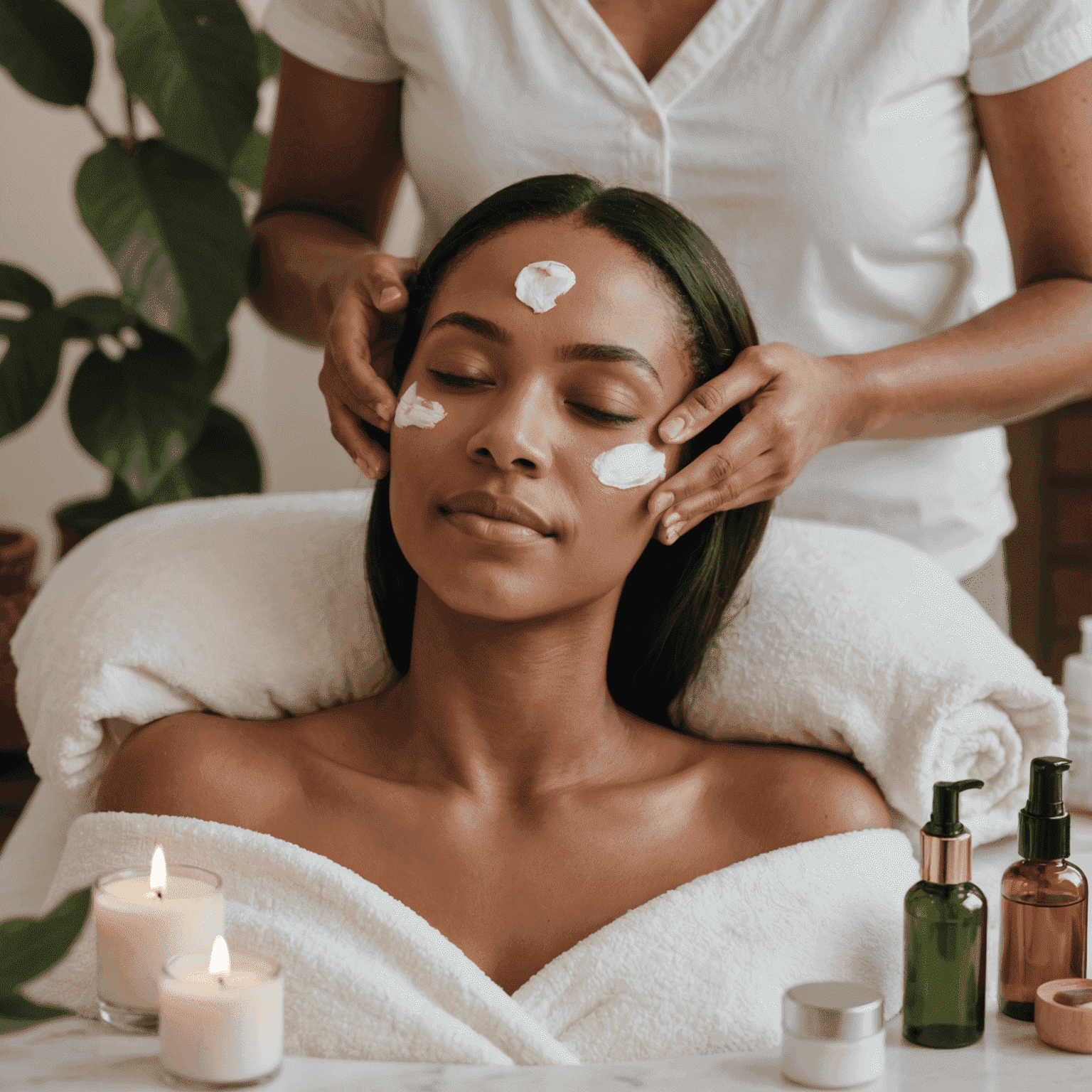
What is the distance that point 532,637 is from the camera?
110cm

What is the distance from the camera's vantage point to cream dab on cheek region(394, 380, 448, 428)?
105 centimetres

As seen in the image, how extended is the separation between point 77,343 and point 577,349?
1.85 meters

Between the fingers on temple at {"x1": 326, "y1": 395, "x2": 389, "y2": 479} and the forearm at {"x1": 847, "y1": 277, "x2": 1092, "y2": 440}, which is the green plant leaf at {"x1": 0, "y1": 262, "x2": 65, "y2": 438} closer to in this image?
the fingers on temple at {"x1": 326, "y1": 395, "x2": 389, "y2": 479}

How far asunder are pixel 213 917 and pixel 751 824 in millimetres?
432

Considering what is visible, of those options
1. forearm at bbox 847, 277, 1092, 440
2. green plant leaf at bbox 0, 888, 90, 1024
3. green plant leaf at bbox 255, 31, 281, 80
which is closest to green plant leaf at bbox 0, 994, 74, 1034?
green plant leaf at bbox 0, 888, 90, 1024

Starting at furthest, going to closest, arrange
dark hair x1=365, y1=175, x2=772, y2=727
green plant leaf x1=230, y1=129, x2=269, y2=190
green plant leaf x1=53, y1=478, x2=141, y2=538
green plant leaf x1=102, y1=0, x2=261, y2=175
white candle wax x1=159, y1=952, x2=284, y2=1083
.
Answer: green plant leaf x1=230, y1=129, x2=269, y2=190 < green plant leaf x1=53, y1=478, x2=141, y2=538 < green plant leaf x1=102, y1=0, x2=261, y2=175 < dark hair x1=365, y1=175, x2=772, y2=727 < white candle wax x1=159, y1=952, x2=284, y2=1083

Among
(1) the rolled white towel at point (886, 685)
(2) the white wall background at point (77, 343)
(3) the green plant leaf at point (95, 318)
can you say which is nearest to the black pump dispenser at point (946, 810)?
(1) the rolled white towel at point (886, 685)

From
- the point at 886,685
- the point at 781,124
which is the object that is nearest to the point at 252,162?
the point at 781,124

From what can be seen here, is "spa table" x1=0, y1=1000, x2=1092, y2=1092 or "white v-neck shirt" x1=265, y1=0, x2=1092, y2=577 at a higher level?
"white v-neck shirt" x1=265, y1=0, x2=1092, y2=577

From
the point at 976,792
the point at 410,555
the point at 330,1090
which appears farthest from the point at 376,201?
the point at 330,1090

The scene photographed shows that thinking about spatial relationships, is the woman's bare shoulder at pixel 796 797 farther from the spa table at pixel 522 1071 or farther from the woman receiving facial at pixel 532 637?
the spa table at pixel 522 1071

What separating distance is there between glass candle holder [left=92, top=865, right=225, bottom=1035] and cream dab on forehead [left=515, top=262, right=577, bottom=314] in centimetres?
47

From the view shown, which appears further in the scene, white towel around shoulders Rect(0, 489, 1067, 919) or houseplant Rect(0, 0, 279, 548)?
houseplant Rect(0, 0, 279, 548)

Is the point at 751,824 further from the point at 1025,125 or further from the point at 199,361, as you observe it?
the point at 199,361
